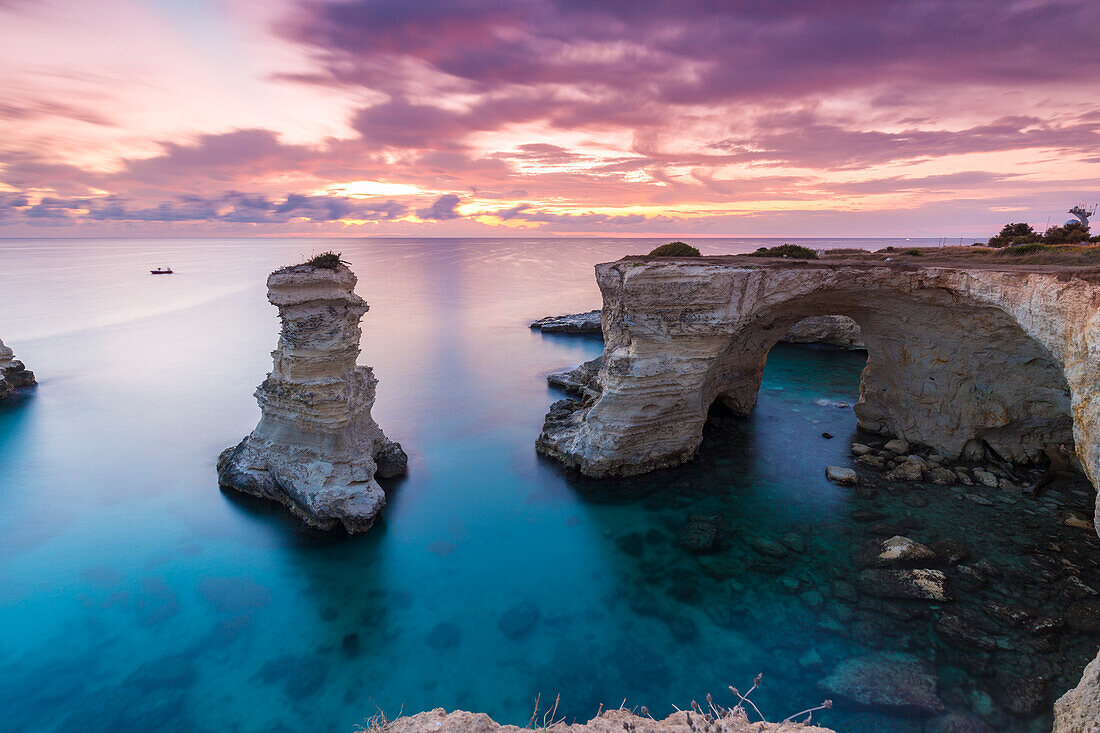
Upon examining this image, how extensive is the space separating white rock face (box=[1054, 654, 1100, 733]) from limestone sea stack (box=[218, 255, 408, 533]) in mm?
19497

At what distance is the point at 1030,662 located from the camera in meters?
11.8

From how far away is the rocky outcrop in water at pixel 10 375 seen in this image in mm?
33094

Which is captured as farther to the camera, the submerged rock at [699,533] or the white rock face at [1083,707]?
the submerged rock at [699,533]

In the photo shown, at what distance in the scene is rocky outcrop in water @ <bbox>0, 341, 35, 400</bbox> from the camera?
3309 cm

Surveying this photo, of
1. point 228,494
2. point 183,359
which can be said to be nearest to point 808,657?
point 228,494

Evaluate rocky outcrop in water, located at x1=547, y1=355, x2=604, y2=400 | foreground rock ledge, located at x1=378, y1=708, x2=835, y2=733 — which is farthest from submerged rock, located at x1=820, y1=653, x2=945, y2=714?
rocky outcrop in water, located at x1=547, y1=355, x2=604, y2=400

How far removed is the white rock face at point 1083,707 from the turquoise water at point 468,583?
2.88 meters

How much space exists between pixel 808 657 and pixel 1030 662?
17.0 ft

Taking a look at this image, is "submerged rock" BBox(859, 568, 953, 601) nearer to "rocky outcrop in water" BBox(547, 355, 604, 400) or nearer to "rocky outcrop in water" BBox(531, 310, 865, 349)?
"rocky outcrop in water" BBox(547, 355, 604, 400)

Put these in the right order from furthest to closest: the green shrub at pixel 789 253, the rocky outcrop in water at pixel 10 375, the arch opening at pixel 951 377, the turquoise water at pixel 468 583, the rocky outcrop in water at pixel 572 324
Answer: the rocky outcrop in water at pixel 572 324, the rocky outcrop in water at pixel 10 375, the green shrub at pixel 789 253, the arch opening at pixel 951 377, the turquoise water at pixel 468 583

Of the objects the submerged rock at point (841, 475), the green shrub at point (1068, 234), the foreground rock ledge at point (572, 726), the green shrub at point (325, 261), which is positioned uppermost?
the green shrub at point (1068, 234)

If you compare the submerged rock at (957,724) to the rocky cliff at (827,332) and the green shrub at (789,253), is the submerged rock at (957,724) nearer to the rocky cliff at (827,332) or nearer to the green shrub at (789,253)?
the green shrub at (789,253)

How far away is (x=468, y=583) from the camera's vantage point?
1644cm

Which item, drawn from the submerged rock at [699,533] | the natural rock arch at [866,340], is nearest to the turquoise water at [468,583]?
the submerged rock at [699,533]
